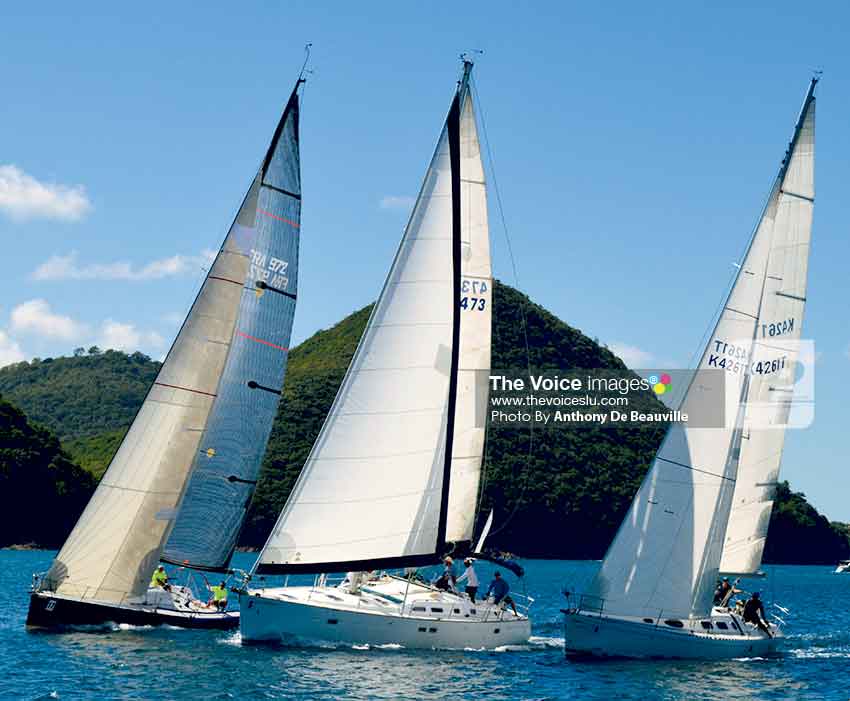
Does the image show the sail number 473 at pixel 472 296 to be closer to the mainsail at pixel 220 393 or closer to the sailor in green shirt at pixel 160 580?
the mainsail at pixel 220 393

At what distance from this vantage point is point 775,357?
3319 centimetres

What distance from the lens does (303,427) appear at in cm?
11156

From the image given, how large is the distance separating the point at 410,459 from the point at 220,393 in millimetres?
6401

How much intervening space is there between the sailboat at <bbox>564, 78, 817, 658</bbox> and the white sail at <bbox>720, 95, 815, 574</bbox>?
0.09ft

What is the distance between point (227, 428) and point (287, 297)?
391 centimetres

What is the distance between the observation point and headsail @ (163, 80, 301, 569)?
113ft

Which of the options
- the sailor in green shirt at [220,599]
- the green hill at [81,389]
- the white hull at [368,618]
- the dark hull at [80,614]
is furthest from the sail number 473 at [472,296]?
the green hill at [81,389]

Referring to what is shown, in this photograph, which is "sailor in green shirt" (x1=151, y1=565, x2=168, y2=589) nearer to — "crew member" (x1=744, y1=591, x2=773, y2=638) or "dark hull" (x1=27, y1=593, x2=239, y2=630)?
"dark hull" (x1=27, y1=593, x2=239, y2=630)

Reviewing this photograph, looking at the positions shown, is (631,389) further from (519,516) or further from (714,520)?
(714,520)

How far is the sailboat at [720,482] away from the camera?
1223 inches

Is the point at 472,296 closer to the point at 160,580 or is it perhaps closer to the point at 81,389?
the point at 160,580

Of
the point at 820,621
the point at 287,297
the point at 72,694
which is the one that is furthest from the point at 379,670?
the point at 820,621

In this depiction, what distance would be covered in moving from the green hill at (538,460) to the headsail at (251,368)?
194 feet

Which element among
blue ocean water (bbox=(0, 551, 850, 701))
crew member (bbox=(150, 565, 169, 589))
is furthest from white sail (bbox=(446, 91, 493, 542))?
crew member (bbox=(150, 565, 169, 589))
